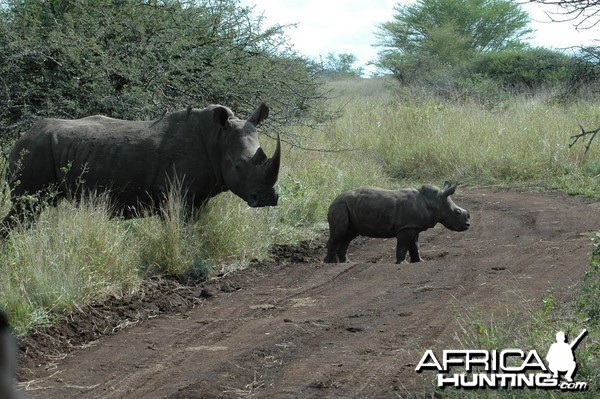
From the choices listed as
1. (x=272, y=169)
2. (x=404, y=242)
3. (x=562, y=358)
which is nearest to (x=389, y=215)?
(x=404, y=242)

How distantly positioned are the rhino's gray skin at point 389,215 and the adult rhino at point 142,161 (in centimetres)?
142

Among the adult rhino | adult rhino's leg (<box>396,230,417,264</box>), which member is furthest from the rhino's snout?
adult rhino's leg (<box>396,230,417,264</box>)

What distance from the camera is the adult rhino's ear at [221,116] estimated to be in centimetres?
907

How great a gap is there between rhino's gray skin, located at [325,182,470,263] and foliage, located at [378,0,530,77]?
28823mm

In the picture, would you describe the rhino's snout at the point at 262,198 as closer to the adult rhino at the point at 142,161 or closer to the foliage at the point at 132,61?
the adult rhino at the point at 142,161

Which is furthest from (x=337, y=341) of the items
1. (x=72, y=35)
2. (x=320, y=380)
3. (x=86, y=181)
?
(x=72, y=35)

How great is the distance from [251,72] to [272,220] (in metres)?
3.09

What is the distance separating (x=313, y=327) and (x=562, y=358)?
242 centimetres

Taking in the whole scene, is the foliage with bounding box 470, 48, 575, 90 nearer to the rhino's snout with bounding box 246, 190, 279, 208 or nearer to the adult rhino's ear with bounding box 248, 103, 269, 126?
the adult rhino's ear with bounding box 248, 103, 269, 126

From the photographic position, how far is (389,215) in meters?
10.1

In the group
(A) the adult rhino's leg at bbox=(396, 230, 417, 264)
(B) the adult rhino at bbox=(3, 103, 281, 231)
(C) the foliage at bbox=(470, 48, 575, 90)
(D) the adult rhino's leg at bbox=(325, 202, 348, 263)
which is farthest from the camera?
(C) the foliage at bbox=(470, 48, 575, 90)

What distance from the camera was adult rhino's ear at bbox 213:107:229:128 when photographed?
9.07 metres

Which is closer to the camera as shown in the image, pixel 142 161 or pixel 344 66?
pixel 142 161

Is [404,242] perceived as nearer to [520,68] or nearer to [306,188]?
[306,188]
